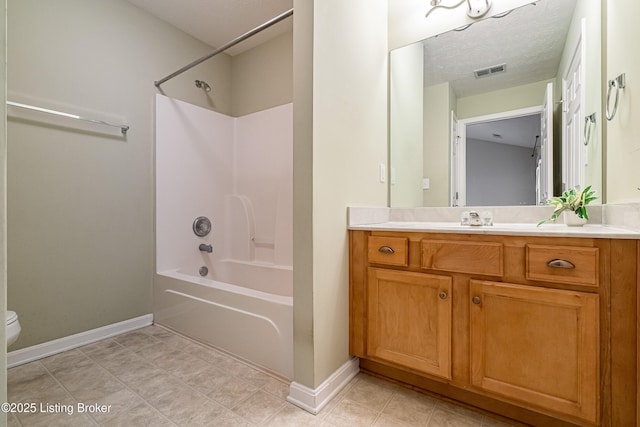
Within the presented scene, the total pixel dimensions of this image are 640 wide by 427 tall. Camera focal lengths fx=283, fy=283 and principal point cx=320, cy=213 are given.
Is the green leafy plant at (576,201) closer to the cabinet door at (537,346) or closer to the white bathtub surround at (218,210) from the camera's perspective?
the cabinet door at (537,346)

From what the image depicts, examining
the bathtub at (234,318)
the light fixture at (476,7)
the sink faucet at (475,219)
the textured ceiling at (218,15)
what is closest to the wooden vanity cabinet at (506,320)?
the sink faucet at (475,219)

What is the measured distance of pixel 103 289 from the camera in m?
2.15

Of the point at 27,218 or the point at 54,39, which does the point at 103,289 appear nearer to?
the point at 27,218

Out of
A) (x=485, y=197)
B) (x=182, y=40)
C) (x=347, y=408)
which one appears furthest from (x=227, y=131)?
(x=347, y=408)

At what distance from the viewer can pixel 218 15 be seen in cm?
246

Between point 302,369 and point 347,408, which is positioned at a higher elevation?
point 302,369

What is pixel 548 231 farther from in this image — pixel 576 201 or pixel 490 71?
pixel 490 71

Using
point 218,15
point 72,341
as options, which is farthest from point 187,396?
point 218,15

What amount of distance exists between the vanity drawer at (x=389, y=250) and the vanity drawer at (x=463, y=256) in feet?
0.30

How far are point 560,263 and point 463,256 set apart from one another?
0.34m

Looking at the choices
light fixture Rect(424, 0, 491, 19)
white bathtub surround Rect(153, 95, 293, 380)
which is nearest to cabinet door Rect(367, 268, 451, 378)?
white bathtub surround Rect(153, 95, 293, 380)

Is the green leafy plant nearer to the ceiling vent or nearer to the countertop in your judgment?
the countertop

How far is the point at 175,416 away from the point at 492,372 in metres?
1.44

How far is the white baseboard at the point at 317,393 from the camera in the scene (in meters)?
1.34
